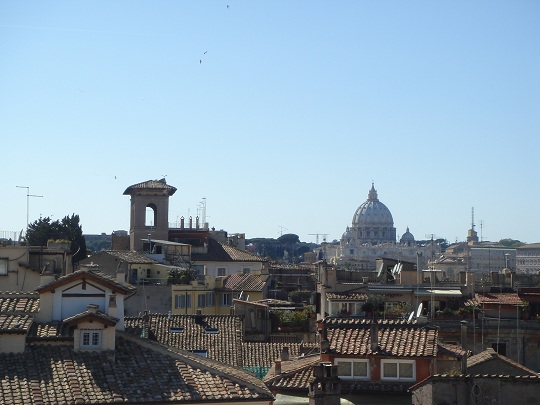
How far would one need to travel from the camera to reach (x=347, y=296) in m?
39.6

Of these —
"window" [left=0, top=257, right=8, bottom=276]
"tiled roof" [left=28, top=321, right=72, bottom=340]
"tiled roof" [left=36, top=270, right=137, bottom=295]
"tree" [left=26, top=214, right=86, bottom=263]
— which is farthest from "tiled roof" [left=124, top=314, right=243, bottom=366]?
"tree" [left=26, top=214, right=86, bottom=263]

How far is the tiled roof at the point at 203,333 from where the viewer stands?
106ft

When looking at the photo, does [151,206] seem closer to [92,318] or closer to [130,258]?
[130,258]

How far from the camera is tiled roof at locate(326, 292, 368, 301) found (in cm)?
3788

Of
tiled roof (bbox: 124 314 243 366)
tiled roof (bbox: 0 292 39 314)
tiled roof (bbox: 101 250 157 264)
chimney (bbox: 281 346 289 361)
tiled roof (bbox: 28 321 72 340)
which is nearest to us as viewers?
tiled roof (bbox: 28 321 72 340)

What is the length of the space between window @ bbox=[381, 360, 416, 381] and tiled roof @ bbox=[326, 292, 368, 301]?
14013mm

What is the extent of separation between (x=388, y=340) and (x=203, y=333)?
10.8 metres

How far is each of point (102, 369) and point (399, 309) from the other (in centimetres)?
1841

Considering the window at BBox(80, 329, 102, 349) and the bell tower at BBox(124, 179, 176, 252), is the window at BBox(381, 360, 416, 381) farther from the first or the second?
the bell tower at BBox(124, 179, 176, 252)

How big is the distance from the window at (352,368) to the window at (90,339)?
A: 4402 mm

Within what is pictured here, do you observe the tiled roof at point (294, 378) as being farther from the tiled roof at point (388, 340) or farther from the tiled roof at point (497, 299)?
the tiled roof at point (497, 299)

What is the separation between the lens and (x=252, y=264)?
2670 inches

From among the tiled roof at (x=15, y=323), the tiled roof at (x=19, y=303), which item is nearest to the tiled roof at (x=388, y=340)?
the tiled roof at (x=19, y=303)

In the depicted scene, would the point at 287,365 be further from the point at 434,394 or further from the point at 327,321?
the point at 434,394
